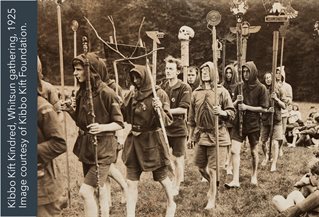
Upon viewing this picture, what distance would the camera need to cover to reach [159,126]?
18.2 feet

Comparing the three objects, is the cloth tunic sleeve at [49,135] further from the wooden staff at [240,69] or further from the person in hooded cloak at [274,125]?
the person in hooded cloak at [274,125]

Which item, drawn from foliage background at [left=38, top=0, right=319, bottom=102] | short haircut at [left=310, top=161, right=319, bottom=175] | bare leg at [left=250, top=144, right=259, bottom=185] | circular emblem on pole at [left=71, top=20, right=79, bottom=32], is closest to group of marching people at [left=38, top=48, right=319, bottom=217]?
bare leg at [left=250, top=144, right=259, bottom=185]

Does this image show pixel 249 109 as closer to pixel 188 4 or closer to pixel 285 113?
pixel 285 113

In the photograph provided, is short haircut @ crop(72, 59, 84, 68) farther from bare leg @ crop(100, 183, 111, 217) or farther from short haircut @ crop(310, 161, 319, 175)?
short haircut @ crop(310, 161, 319, 175)

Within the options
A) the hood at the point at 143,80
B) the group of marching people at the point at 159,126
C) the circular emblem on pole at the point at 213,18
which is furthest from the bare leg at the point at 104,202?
the circular emblem on pole at the point at 213,18

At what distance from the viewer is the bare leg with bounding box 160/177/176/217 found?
5.59m

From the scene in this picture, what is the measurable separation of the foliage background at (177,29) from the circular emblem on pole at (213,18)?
0.15 feet

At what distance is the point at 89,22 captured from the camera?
5.57 meters

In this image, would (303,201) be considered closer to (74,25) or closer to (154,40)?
(154,40)

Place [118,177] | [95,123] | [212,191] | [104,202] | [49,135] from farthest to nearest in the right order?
[212,191] → [118,177] → [104,202] → [95,123] → [49,135]

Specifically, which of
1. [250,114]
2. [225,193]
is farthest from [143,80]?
[225,193]

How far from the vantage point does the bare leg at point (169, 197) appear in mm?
5586

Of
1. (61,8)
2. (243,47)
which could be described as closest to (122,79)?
(61,8)

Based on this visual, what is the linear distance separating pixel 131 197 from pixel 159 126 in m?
0.60
